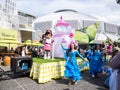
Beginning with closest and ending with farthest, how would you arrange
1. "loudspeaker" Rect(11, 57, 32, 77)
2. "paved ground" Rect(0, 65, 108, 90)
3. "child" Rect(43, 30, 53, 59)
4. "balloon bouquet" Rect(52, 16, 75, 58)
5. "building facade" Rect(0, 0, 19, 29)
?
"paved ground" Rect(0, 65, 108, 90) < "loudspeaker" Rect(11, 57, 32, 77) < "child" Rect(43, 30, 53, 59) < "balloon bouquet" Rect(52, 16, 75, 58) < "building facade" Rect(0, 0, 19, 29)

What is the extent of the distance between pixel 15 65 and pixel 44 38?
8.30ft

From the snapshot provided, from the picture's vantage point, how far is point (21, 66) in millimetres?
8961

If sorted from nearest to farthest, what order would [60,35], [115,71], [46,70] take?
[115,71], [46,70], [60,35]

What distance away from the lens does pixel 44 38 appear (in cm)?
1057

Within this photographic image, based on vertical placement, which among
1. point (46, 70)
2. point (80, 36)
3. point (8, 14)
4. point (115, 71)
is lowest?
point (46, 70)

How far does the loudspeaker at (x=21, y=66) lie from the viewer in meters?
8.55

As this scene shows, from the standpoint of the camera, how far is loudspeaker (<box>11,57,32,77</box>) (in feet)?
28.1

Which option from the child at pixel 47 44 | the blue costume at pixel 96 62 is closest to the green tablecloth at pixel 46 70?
the blue costume at pixel 96 62

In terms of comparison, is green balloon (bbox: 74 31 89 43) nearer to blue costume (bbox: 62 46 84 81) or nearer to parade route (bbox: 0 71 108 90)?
parade route (bbox: 0 71 108 90)

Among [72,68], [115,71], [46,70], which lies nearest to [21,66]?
[46,70]

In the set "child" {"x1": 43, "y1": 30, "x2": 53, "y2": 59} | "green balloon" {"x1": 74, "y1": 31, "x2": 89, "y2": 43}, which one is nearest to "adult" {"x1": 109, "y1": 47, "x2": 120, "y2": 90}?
"child" {"x1": 43, "y1": 30, "x2": 53, "y2": 59}

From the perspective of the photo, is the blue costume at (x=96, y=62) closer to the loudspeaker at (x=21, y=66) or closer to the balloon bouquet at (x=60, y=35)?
the loudspeaker at (x=21, y=66)

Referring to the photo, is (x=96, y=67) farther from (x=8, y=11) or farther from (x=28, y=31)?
(x=28, y=31)

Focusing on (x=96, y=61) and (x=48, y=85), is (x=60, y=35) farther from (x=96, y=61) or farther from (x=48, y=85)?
(x=48, y=85)
